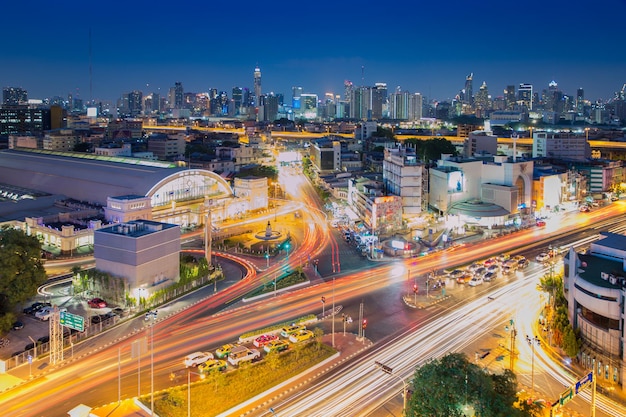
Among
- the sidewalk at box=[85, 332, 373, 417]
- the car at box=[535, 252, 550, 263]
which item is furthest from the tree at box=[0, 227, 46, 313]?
the car at box=[535, 252, 550, 263]

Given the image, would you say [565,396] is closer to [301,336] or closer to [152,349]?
[301,336]

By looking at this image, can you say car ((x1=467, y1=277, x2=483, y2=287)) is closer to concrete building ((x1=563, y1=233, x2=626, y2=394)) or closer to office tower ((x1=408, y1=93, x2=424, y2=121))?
concrete building ((x1=563, y1=233, x2=626, y2=394))

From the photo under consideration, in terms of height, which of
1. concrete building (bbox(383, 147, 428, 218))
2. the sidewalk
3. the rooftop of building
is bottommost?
the sidewalk

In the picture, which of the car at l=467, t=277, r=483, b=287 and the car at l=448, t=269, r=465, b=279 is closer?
the car at l=467, t=277, r=483, b=287

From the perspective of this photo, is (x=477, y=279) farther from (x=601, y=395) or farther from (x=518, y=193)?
(x=518, y=193)

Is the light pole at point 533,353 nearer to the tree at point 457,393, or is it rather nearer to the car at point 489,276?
the tree at point 457,393
